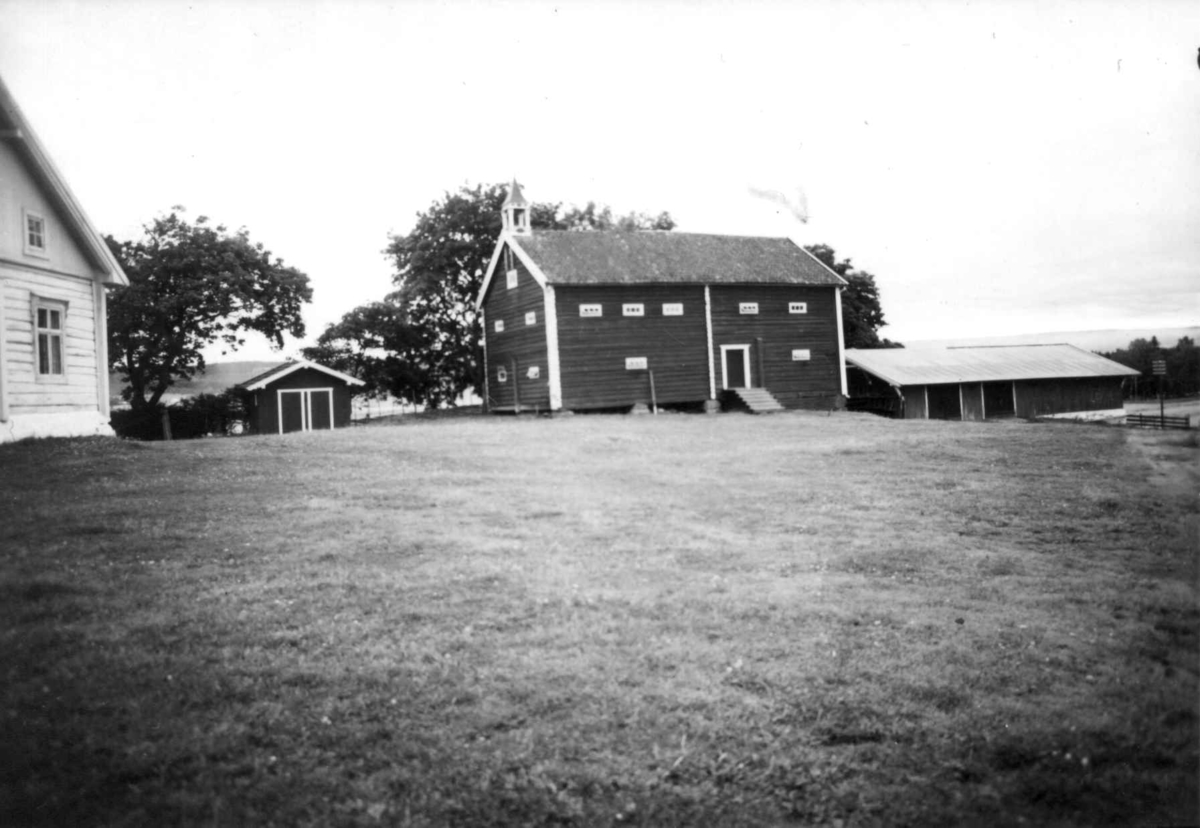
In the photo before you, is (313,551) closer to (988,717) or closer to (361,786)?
(361,786)

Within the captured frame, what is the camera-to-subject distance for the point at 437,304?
4738 centimetres

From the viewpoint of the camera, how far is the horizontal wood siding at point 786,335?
35.8 metres

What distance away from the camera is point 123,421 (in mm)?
23844

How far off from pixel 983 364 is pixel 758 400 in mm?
12003

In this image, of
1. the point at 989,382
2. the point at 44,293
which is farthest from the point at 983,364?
the point at 44,293

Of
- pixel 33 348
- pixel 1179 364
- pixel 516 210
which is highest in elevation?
pixel 516 210

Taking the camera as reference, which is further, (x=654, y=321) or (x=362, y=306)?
(x=362, y=306)

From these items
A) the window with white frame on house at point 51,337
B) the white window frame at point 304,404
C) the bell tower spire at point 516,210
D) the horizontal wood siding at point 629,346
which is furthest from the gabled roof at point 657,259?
the window with white frame on house at point 51,337

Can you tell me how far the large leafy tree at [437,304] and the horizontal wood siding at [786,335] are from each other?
1794 centimetres

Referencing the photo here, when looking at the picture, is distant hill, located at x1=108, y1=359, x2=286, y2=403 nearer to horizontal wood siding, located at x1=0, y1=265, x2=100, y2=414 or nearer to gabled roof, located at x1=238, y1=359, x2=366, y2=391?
gabled roof, located at x1=238, y1=359, x2=366, y2=391

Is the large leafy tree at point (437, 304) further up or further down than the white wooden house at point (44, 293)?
further up

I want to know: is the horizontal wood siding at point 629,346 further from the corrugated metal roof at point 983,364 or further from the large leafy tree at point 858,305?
the large leafy tree at point 858,305

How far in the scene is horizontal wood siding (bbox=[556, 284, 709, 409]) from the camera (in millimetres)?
33312

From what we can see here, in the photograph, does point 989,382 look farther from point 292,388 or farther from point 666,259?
point 292,388
